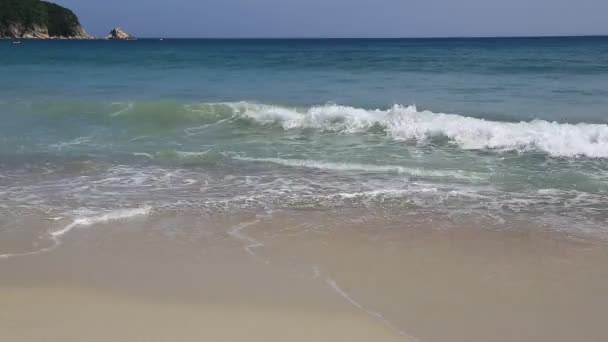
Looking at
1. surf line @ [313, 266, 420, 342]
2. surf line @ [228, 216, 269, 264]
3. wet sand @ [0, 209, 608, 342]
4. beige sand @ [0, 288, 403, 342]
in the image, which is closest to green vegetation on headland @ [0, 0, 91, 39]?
surf line @ [228, 216, 269, 264]

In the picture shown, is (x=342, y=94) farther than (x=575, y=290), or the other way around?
(x=342, y=94)

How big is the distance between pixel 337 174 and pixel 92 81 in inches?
791

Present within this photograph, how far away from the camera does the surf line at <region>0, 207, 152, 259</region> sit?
5992 mm

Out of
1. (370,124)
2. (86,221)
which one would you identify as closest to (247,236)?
(86,221)

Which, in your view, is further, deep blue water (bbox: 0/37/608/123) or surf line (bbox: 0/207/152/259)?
deep blue water (bbox: 0/37/608/123)

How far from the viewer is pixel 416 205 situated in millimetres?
7633

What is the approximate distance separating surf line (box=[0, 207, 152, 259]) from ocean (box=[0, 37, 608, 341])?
0.11ft

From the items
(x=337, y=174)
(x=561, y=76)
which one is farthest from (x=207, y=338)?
(x=561, y=76)

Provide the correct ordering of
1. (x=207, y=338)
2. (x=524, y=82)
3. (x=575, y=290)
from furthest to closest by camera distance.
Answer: (x=524, y=82) < (x=575, y=290) < (x=207, y=338)

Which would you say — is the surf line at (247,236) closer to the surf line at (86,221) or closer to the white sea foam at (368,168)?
the surf line at (86,221)

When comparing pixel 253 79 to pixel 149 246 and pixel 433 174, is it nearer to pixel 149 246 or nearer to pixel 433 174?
pixel 433 174

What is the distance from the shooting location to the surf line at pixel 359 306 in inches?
171

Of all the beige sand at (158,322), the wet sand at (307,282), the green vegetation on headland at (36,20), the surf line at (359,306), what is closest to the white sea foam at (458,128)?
the wet sand at (307,282)

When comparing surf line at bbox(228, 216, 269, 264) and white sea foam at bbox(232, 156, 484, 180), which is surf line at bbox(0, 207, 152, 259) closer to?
surf line at bbox(228, 216, 269, 264)
